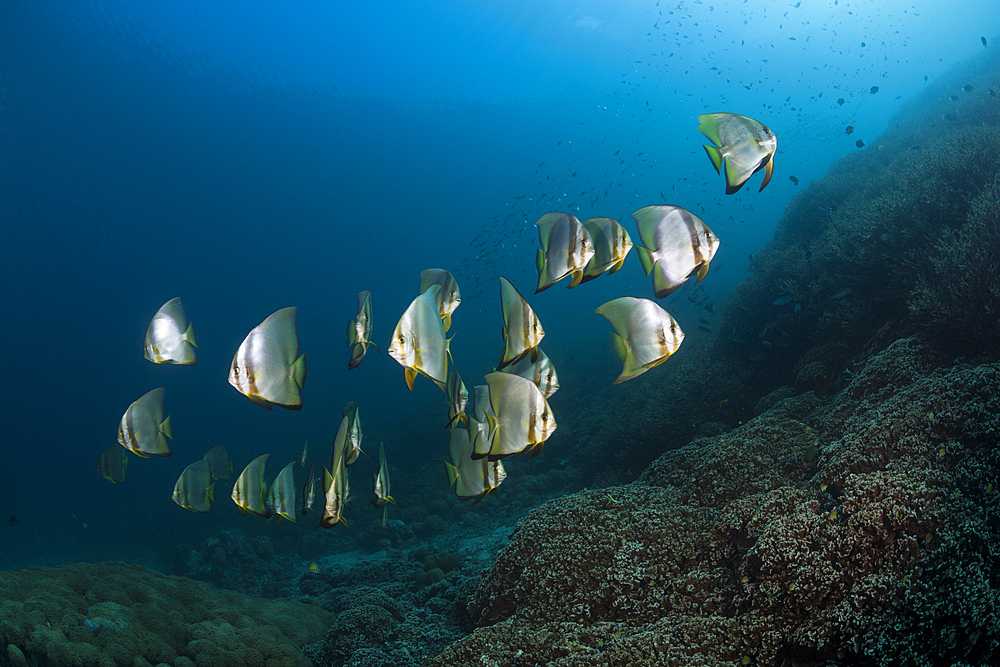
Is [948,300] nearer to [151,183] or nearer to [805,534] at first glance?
[805,534]

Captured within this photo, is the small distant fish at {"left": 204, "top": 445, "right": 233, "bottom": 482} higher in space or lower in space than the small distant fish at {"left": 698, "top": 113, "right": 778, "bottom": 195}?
lower

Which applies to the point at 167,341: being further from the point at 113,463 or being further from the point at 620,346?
the point at 620,346

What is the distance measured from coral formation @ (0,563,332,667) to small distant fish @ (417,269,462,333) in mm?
3803

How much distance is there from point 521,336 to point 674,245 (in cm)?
97

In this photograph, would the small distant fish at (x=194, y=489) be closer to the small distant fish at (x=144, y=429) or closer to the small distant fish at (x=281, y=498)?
the small distant fish at (x=144, y=429)

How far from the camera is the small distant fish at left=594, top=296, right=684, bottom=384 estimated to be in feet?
6.97

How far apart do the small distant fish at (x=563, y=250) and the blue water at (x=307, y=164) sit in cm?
1316

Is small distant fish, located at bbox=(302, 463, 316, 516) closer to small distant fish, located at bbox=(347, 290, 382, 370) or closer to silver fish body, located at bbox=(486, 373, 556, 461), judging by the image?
small distant fish, located at bbox=(347, 290, 382, 370)

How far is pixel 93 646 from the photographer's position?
3.40 metres

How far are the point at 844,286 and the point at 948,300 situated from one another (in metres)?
2.43

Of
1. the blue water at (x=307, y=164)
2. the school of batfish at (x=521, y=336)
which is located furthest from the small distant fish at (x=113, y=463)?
the blue water at (x=307, y=164)

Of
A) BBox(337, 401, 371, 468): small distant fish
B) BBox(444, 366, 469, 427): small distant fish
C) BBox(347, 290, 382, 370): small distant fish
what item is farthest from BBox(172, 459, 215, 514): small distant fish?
BBox(444, 366, 469, 427): small distant fish

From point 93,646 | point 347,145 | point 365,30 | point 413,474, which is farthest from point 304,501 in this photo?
point 347,145

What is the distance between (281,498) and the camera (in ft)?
11.0
